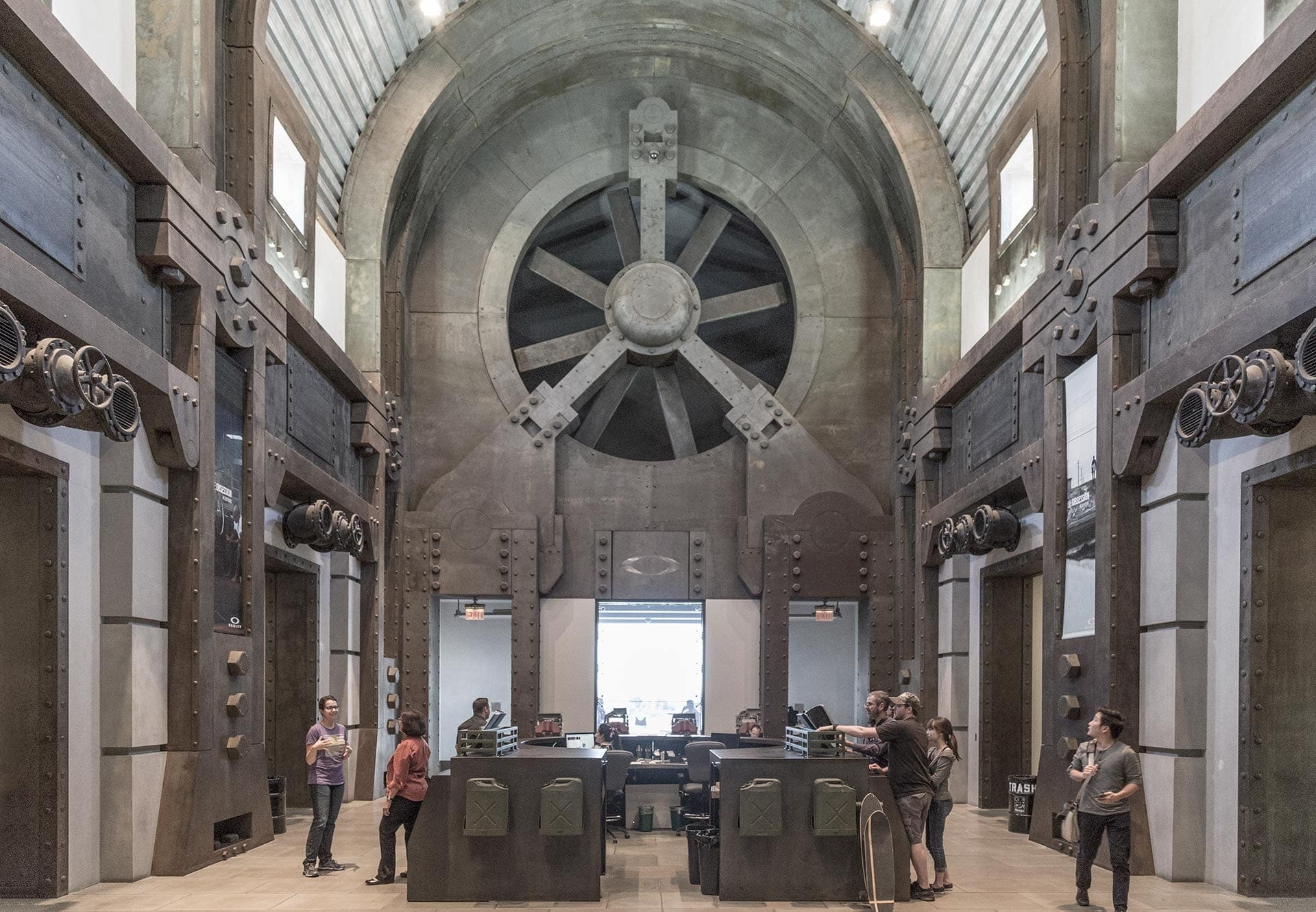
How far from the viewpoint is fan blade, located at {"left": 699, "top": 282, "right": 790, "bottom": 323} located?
66.3 ft

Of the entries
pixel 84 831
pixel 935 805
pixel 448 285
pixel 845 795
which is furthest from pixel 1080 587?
pixel 448 285

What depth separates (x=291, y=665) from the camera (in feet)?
50.5

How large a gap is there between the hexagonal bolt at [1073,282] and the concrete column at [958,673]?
5.66 m

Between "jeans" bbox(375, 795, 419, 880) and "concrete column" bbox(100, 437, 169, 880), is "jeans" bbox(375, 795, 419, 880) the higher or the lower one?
the lower one

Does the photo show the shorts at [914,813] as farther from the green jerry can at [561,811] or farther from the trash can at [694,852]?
the green jerry can at [561,811]

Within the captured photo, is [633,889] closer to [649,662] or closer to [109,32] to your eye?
[109,32]

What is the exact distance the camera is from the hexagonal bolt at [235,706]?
11.0 m

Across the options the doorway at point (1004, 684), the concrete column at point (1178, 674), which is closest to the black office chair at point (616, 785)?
the doorway at point (1004, 684)

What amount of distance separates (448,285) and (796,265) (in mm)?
5495

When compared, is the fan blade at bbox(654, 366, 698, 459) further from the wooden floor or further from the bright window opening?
the wooden floor

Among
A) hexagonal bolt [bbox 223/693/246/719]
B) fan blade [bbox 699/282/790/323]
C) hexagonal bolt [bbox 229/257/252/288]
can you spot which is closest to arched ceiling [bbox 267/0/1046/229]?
hexagonal bolt [bbox 229/257/252/288]

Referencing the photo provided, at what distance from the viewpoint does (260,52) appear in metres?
12.1

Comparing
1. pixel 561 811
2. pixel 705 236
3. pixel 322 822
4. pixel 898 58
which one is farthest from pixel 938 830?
pixel 705 236

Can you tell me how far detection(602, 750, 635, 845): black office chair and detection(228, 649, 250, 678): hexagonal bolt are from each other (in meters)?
3.43
